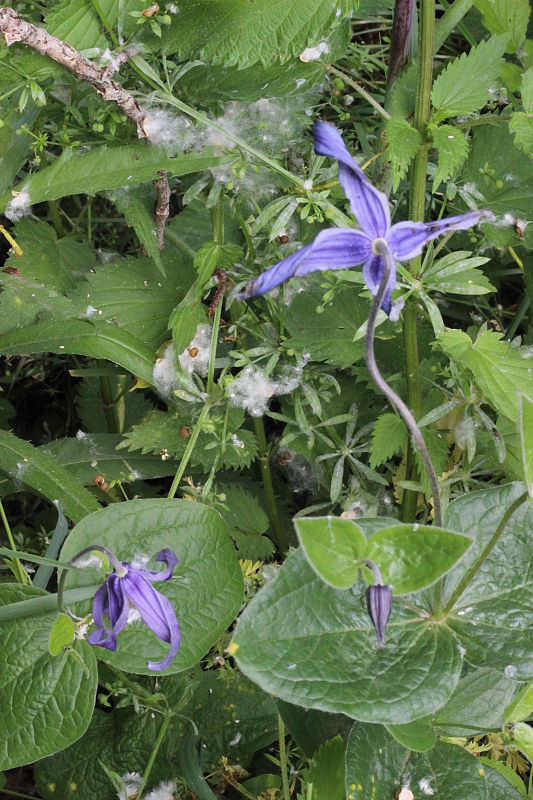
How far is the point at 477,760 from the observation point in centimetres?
122

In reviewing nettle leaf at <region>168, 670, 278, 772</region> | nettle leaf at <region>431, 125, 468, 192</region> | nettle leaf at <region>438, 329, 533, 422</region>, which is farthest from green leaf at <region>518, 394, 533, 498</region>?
nettle leaf at <region>168, 670, 278, 772</region>

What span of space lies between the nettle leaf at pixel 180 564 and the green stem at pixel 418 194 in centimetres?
46

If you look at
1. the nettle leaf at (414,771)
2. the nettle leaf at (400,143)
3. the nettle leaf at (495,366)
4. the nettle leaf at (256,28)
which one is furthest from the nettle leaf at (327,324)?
the nettle leaf at (414,771)

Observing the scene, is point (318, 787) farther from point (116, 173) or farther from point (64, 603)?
point (116, 173)

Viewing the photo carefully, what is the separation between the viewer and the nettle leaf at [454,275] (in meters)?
1.33

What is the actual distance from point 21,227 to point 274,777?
1.25m

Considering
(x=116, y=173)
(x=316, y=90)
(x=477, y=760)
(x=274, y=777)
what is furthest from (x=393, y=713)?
(x=316, y=90)

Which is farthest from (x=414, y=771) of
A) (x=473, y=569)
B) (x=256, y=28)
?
(x=256, y=28)

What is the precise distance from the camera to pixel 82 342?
1.47 meters

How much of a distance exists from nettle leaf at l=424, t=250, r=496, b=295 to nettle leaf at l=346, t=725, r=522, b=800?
0.75 meters

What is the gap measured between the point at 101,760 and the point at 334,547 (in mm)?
857

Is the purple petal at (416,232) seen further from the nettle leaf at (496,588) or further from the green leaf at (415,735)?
the green leaf at (415,735)

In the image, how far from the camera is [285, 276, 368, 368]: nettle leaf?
1.55 m

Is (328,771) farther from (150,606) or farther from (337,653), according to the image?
(150,606)
